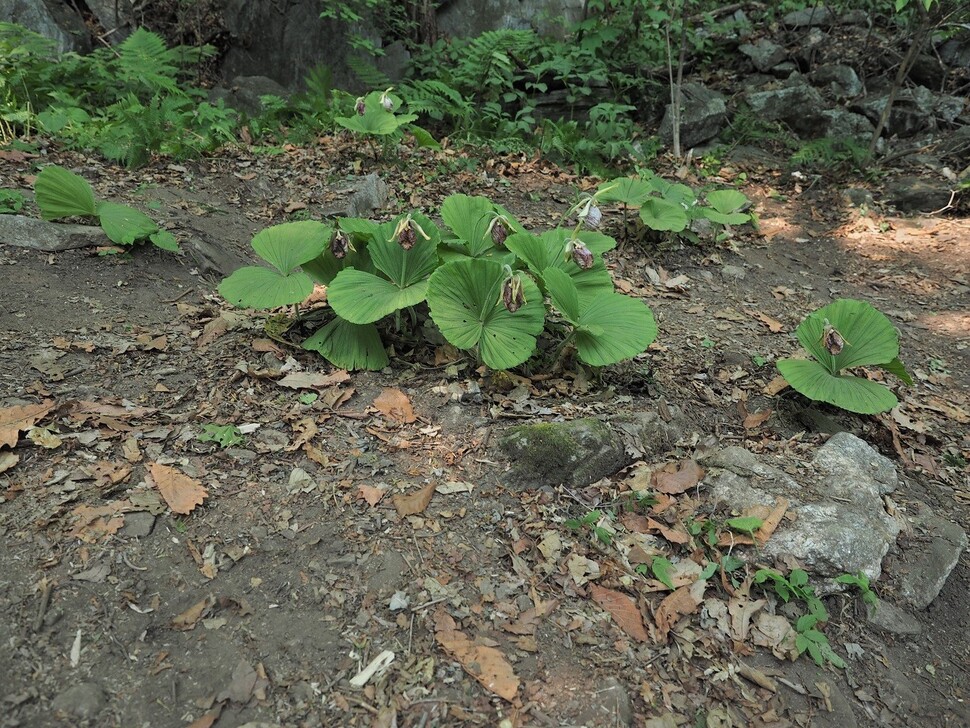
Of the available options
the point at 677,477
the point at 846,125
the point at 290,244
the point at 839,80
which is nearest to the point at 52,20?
the point at 290,244

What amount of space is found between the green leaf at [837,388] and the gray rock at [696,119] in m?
4.70

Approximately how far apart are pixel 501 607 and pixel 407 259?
169 centimetres

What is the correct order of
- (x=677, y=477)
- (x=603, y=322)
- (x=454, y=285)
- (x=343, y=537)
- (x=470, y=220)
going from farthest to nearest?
(x=470, y=220)
(x=603, y=322)
(x=454, y=285)
(x=677, y=477)
(x=343, y=537)

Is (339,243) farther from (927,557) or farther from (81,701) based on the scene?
(927,557)

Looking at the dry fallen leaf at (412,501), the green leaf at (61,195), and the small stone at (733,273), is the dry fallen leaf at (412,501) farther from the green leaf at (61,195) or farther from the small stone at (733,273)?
the small stone at (733,273)

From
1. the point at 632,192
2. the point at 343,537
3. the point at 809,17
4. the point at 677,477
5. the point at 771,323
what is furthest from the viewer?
the point at 809,17

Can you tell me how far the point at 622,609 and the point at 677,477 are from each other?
0.73 metres

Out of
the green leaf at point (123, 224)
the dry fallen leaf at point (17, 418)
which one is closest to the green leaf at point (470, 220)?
the green leaf at point (123, 224)

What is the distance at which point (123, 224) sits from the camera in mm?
3678

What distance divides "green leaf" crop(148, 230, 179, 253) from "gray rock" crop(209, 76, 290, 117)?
358cm

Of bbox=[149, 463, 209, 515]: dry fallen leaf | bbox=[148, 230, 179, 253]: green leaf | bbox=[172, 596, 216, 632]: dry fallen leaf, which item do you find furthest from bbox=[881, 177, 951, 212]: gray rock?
bbox=[172, 596, 216, 632]: dry fallen leaf

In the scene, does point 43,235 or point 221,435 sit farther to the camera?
point 43,235

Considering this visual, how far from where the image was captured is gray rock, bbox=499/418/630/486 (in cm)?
269

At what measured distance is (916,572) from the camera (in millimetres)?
2555
